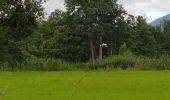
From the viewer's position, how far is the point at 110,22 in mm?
86250

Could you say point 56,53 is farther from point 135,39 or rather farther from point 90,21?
point 135,39

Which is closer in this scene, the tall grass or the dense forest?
the tall grass

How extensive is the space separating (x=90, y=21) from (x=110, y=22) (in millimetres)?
4337

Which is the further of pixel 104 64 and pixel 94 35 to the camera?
pixel 94 35
